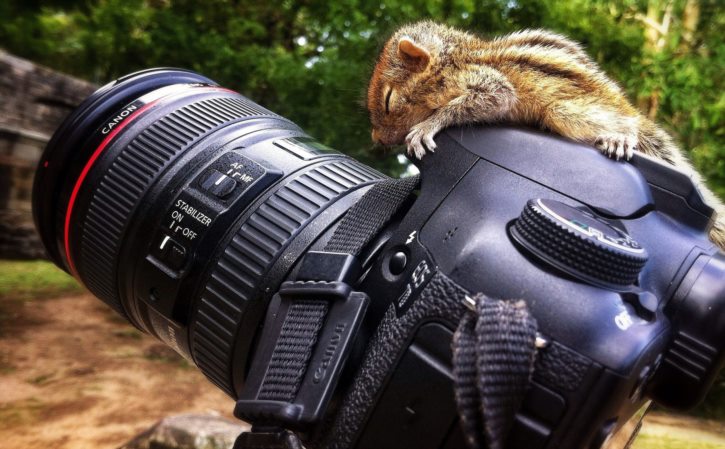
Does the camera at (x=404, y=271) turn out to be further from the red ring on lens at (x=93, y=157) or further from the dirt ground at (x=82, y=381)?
the dirt ground at (x=82, y=381)

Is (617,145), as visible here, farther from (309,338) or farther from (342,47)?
(342,47)

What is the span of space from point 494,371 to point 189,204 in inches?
27.3

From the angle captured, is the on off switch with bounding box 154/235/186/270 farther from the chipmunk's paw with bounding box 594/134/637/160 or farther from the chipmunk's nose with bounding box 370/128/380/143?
the chipmunk's paw with bounding box 594/134/637/160

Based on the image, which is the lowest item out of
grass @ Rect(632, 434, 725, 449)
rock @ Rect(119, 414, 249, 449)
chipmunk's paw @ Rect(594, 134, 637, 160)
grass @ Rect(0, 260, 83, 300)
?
grass @ Rect(0, 260, 83, 300)

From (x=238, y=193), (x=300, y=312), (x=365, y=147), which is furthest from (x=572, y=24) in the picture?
(x=300, y=312)

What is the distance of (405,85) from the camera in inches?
55.9

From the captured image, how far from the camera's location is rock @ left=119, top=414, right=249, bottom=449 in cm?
173

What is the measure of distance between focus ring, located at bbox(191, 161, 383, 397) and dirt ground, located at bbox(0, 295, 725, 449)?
103 cm

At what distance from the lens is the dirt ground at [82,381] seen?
1872 mm

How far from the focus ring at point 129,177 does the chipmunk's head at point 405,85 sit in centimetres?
36

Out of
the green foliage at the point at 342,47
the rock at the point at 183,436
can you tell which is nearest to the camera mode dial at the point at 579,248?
the rock at the point at 183,436

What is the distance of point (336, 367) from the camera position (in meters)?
0.77

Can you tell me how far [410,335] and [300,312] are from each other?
198 mm

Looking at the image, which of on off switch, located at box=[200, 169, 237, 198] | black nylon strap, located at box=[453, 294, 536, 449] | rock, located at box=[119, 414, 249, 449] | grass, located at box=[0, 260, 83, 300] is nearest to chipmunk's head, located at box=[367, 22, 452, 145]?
on off switch, located at box=[200, 169, 237, 198]
